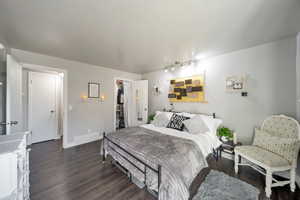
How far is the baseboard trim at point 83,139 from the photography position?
324cm

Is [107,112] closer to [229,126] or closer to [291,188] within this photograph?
[229,126]

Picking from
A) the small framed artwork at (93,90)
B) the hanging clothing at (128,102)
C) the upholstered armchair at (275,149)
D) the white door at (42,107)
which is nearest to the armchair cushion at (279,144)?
the upholstered armchair at (275,149)

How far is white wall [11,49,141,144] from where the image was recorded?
2982 mm

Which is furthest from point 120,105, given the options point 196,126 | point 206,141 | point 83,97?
point 206,141

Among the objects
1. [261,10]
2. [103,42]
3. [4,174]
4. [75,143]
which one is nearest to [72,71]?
[103,42]

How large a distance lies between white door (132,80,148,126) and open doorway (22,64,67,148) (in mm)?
2379

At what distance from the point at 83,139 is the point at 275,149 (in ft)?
14.5

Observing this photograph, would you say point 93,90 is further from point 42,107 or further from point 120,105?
point 120,105

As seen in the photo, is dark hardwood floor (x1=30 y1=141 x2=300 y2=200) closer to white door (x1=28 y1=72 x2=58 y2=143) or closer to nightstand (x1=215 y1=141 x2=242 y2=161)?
nightstand (x1=215 y1=141 x2=242 y2=161)

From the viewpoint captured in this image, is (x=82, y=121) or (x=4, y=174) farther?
(x=82, y=121)

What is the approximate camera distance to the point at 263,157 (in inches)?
68.2

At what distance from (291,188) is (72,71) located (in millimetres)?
5180

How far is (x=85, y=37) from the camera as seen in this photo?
2.08 m

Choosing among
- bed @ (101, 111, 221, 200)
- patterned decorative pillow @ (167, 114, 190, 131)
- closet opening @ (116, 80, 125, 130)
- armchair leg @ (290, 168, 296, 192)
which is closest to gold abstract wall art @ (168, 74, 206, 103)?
patterned decorative pillow @ (167, 114, 190, 131)
